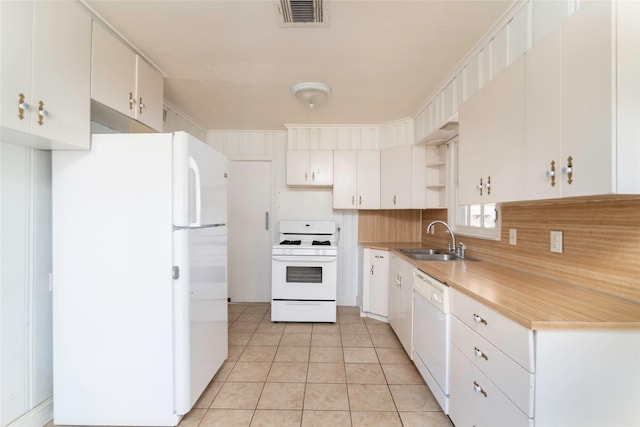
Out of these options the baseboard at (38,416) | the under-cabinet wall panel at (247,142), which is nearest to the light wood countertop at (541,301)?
the baseboard at (38,416)

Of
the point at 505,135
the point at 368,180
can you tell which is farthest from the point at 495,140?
the point at 368,180

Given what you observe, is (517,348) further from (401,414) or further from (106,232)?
(106,232)

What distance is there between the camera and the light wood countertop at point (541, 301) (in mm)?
941

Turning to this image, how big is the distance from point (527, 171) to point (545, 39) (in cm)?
57

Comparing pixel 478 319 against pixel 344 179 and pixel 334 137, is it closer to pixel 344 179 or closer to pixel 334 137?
pixel 344 179

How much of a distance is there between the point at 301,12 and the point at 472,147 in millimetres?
1314

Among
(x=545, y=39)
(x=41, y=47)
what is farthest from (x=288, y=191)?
(x=545, y=39)

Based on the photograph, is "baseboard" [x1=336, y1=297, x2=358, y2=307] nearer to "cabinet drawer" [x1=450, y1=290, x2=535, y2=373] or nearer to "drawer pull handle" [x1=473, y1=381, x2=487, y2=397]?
"cabinet drawer" [x1=450, y1=290, x2=535, y2=373]

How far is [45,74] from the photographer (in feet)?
4.14

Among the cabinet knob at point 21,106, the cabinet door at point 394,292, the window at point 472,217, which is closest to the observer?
the cabinet knob at point 21,106

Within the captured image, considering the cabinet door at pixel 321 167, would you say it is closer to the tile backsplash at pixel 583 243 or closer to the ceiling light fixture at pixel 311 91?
the ceiling light fixture at pixel 311 91

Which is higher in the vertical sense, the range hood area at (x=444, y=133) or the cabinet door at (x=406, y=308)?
the range hood area at (x=444, y=133)

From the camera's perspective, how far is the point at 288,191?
148 inches

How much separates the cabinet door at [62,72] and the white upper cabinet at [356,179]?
245 centimetres
